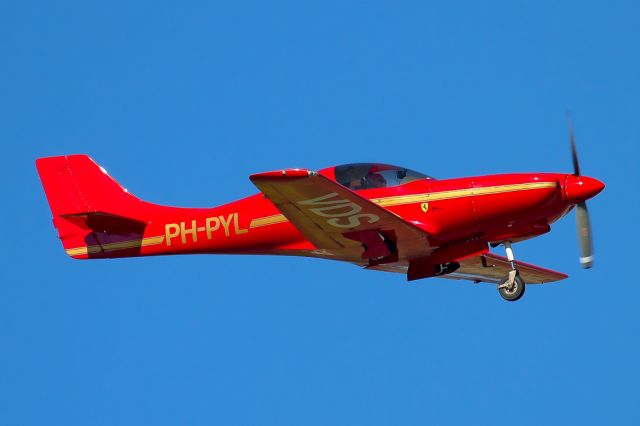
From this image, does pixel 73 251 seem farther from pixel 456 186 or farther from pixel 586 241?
pixel 586 241

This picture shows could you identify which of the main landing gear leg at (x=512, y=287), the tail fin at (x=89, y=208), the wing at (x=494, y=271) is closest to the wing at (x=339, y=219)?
the main landing gear leg at (x=512, y=287)

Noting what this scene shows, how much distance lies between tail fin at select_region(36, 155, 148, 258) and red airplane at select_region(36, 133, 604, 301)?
0.09 ft

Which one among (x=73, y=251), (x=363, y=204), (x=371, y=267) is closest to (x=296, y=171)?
(x=363, y=204)

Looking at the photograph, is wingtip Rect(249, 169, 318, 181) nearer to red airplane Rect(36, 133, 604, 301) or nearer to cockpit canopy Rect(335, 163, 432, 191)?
red airplane Rect(36, 133, 604, 301)

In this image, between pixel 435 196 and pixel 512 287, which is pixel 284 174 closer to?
pixel 435 196

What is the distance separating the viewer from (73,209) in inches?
911

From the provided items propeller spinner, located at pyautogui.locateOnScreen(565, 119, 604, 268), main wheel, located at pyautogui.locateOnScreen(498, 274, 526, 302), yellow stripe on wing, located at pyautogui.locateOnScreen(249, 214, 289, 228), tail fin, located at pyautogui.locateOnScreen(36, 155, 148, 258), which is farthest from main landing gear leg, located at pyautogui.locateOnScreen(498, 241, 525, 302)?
tail fin, located at pyautogui.locateOnScreen(36, 155, 148, 258)

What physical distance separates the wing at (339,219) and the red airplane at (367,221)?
0.02 m

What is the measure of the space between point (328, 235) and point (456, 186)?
2.35 metres

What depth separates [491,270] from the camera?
912 inches

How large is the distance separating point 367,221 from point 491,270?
458cm

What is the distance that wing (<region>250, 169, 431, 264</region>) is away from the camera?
18.1 metres

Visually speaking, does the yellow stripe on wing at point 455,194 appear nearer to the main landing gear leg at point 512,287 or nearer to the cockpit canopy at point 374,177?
the cockpit canopy at point 374,177

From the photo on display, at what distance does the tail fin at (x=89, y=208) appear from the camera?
73.1 feet
